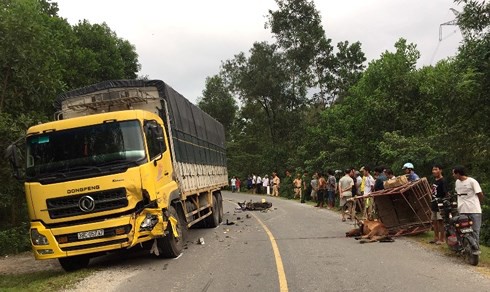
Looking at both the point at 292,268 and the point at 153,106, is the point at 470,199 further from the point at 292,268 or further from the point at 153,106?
the point at 153,106

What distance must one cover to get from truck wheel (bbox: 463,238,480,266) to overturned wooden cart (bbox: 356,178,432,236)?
8.70 feet

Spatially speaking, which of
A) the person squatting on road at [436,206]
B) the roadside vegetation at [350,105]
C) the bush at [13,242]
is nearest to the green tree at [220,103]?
the roadside vegetation at [350,105]

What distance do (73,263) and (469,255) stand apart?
748cm

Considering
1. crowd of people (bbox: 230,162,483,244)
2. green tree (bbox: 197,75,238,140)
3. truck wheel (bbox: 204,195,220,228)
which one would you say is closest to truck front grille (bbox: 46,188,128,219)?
crowd of people (bbox: 230,162,483,244)

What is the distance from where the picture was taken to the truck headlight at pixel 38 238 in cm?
820

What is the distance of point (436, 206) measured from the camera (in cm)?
972

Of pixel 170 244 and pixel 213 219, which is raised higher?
pixel 170 244

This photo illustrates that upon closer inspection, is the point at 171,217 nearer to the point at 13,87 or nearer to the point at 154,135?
the point at 154,135

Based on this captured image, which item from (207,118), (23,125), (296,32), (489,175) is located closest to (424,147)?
(489,175)

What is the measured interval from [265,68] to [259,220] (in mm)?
29519

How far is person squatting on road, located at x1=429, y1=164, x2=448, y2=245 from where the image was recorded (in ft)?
31.7

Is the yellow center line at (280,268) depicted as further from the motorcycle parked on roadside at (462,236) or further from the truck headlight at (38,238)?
the truck headlight at (38,238)

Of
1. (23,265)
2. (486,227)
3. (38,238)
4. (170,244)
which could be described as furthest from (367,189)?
(23,265)

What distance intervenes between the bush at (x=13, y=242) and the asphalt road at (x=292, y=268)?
155 inches
